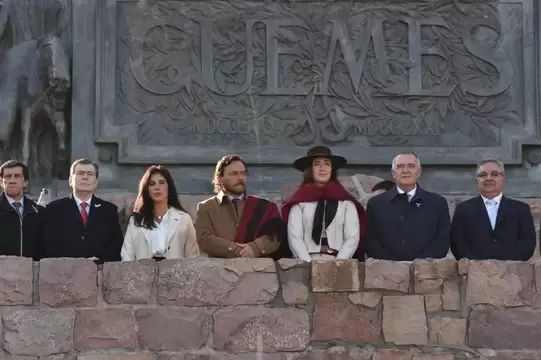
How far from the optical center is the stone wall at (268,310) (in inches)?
382

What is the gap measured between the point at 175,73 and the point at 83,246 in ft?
15.4

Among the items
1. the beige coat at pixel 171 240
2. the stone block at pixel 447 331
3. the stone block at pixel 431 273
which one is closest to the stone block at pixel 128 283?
the beige coat at pixel 171 240

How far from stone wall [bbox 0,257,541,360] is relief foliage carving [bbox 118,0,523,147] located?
5104mm

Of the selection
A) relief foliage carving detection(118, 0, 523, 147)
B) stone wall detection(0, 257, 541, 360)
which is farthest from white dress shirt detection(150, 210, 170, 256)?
relief foliage carving detection(118, 0, 523, 147)

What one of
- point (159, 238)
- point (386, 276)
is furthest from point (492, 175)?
point (159, 238)

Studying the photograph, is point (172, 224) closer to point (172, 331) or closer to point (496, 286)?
point (172, 331)

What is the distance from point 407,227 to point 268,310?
126cm

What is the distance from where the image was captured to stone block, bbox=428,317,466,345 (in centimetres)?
970

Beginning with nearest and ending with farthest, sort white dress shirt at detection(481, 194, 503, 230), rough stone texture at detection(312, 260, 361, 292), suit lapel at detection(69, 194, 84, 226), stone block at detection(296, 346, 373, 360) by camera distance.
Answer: stone block at detection(296, 346, 373, 360), rough stone texture at detection(312, 260, 361, 292), white dress shirt at detection(481, 194, 503, 230), suit lapel at detection(69, 194, 84, 226)

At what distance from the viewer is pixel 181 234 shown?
417 inches

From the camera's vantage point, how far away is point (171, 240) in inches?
415

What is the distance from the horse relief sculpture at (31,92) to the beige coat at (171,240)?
4.41 metres

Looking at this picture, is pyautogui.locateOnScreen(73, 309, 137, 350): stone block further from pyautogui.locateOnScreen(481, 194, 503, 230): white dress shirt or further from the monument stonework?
the monument stonework

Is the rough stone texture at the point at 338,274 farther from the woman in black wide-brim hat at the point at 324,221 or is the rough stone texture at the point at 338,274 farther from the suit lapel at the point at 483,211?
the suit lapel at the point at 483,211
